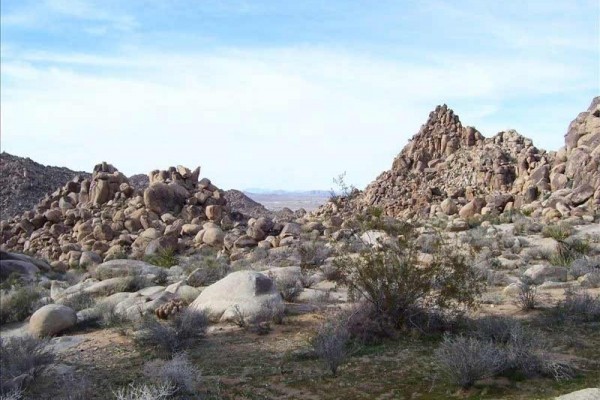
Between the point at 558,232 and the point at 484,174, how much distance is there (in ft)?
57.6

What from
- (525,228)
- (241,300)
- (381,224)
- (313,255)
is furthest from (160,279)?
(525,228)

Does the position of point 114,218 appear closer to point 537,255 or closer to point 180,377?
point 537,255

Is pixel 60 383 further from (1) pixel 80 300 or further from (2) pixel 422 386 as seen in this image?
(1) pixel 80 300

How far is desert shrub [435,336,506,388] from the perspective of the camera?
21.7ft

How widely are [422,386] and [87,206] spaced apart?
23.8 meters

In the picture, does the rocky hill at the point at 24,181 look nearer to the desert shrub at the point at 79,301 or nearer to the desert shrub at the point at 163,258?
the desert shrub at the point at 163,258

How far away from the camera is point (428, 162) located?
142 feet

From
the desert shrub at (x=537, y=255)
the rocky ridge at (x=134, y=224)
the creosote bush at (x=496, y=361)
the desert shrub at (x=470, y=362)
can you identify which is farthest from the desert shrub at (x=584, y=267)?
the rocky ridge at (x=134, y=224)

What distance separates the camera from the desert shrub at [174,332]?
9.03 m

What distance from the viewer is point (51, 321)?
425 inches

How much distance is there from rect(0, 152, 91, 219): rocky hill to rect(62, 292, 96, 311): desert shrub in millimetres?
30630

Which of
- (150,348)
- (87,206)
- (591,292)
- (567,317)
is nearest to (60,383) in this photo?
(150,348)

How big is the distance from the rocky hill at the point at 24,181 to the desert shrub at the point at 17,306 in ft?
99.5

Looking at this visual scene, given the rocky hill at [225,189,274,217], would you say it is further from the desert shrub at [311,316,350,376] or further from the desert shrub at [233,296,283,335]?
the desert shrub at [311,316,350,376]
